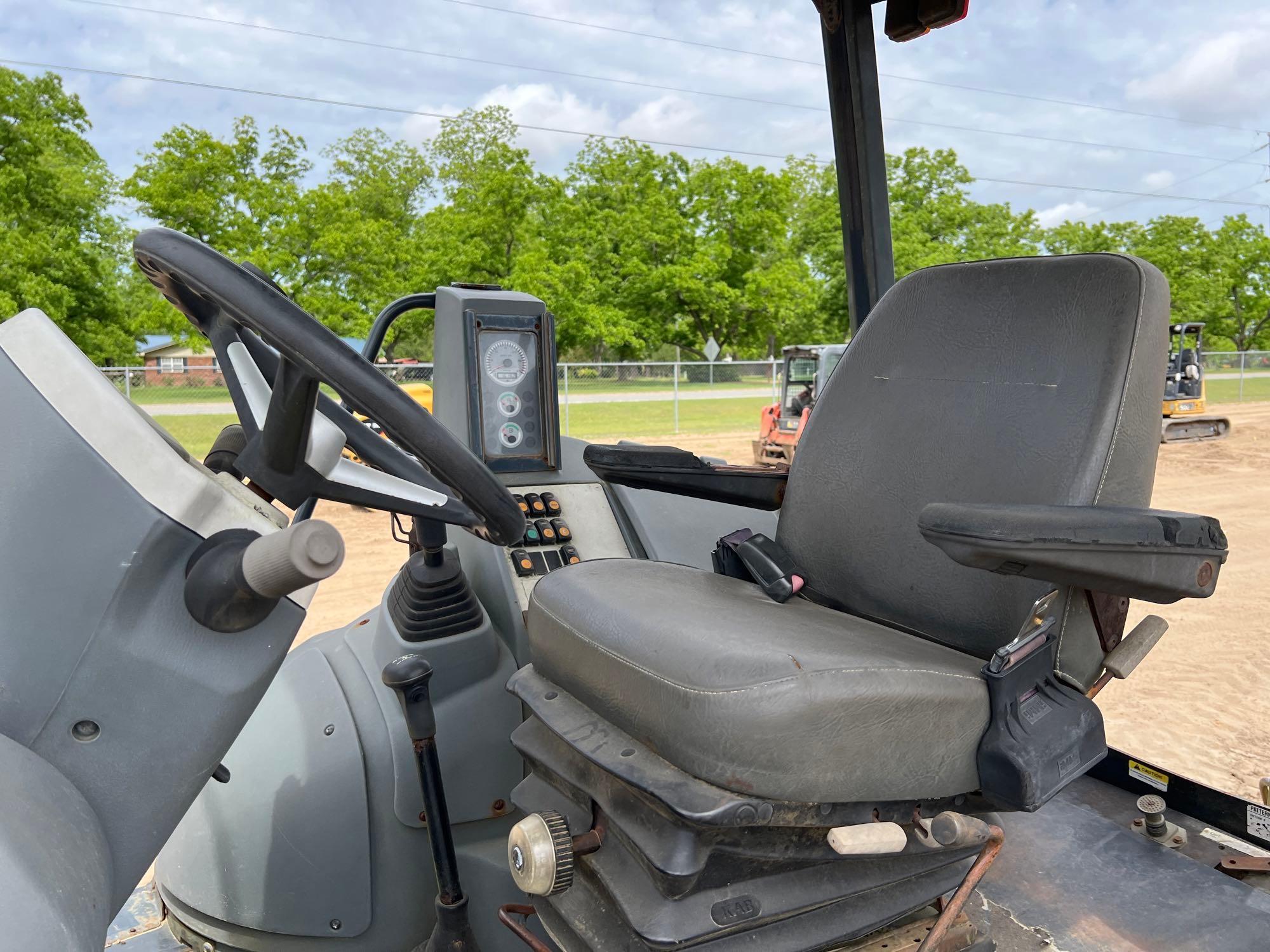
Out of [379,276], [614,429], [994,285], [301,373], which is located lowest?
[614,429]

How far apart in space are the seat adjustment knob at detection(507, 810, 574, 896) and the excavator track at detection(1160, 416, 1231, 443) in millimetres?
13565

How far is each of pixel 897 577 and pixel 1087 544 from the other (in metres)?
0.48

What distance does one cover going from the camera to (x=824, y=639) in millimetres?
1288

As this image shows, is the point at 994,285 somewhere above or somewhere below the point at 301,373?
above

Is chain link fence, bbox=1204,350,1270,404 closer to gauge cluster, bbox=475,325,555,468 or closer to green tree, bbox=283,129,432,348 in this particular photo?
green tree, bbox=283,129,432,348

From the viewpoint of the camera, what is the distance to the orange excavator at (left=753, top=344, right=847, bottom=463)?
1081cm

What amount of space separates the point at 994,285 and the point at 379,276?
1678 centimetres

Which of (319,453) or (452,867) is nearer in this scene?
(319,453)

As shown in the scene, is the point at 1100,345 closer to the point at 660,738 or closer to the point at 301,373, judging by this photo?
the point at 660,738

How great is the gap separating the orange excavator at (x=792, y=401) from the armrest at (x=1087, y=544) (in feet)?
29.3

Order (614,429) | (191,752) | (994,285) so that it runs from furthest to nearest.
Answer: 1. (614,429)
2. (994,285)
3. (191,752)

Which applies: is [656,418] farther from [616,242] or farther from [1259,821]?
[1259,821]

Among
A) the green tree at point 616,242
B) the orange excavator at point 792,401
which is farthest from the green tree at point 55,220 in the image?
the orange excavator at point 792,401

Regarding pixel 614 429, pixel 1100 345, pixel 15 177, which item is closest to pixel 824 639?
pixel 1100 345
